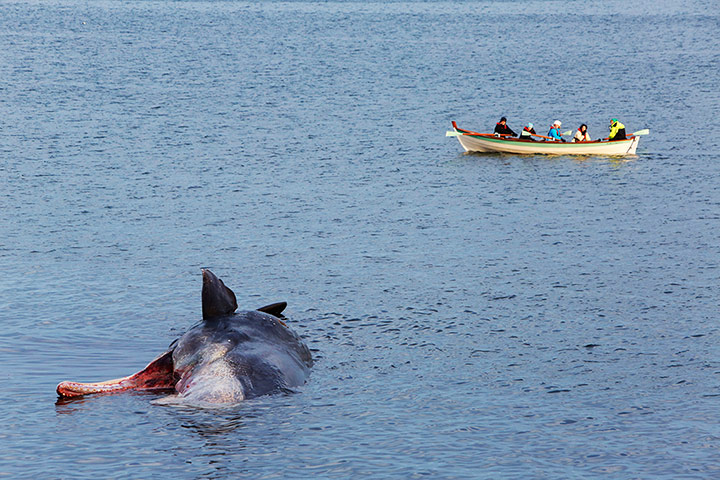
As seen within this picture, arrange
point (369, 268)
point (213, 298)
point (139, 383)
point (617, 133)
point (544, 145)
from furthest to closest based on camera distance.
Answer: point (544, 145) < point (617, 133) < point (369, 268) < point (213, 298) < point (139, 383)

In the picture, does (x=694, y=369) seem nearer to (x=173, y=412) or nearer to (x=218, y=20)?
(x=173, y=412)

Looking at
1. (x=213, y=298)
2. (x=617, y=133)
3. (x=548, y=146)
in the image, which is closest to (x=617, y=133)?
(x=617, y=133)

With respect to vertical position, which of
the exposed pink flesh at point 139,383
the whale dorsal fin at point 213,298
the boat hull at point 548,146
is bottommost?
the exposed pink flesh at point 139,383

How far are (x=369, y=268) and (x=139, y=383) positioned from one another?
54.1 feet

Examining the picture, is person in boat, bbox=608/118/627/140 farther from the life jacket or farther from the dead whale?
the dead whale

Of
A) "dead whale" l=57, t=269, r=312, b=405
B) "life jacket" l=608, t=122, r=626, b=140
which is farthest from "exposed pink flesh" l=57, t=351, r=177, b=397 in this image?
"life jacket" l=608, t=122, r=626, b=140

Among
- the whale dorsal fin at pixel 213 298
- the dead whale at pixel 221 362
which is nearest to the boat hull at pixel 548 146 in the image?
the dead whale at pixel 221 362

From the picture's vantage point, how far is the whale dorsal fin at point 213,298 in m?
23.6

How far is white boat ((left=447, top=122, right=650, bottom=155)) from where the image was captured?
63344 mm

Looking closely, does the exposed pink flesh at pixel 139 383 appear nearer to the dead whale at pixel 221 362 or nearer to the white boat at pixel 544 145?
the dead whale at pixel 221 362

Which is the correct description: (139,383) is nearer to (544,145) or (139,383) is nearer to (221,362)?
(221,362)

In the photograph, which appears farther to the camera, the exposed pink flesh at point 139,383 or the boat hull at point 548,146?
the boat hull at point 548,146

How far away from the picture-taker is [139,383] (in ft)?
76.0

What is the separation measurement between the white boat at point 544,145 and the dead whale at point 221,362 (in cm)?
4133
